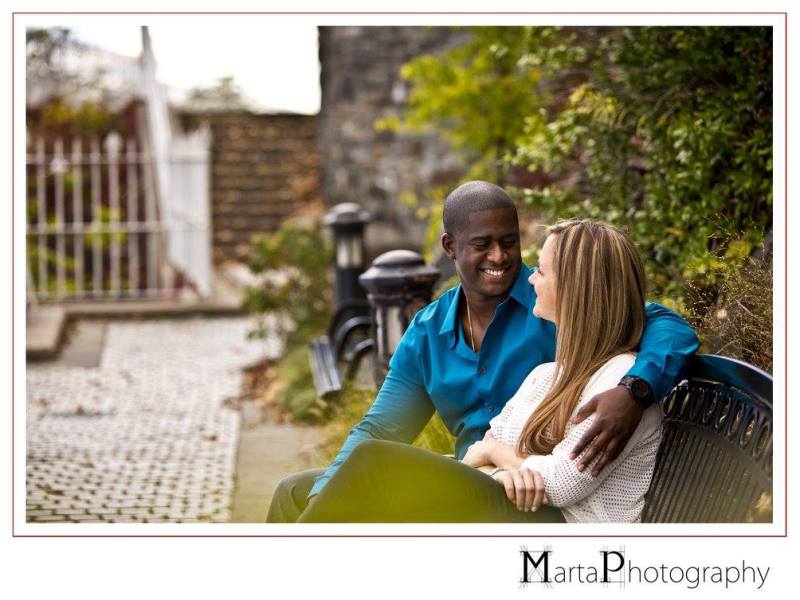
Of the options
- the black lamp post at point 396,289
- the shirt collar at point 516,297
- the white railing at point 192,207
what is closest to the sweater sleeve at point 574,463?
the shirt collar at point 516,297

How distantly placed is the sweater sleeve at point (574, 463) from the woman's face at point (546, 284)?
24cm

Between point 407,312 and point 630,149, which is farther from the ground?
point 630,149

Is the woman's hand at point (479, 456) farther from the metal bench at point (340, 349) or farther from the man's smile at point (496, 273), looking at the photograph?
the metal bench at point (340, 349)

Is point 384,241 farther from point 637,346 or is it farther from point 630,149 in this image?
point 637,346

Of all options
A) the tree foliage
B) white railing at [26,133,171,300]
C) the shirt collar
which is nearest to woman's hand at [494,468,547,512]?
the shirt collar

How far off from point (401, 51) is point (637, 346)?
9853 millimetres

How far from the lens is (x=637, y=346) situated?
3.20 meters

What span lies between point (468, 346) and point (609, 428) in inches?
27.1

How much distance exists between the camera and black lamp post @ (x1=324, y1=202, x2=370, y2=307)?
8.43 metres

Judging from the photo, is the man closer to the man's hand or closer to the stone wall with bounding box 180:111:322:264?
the man's hand

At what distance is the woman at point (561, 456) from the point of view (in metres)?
3.06
